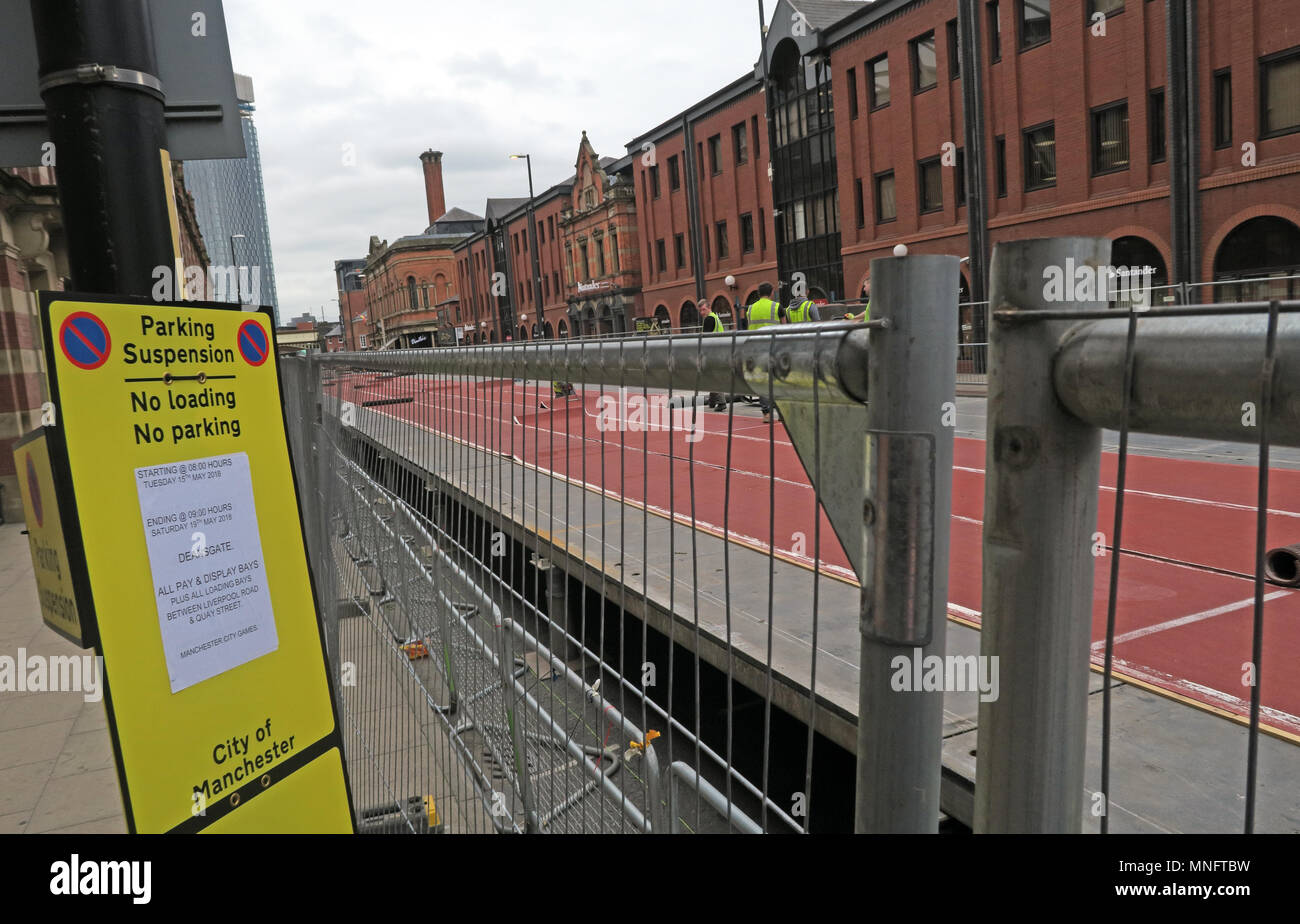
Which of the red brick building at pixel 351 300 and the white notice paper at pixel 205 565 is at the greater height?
the red brick building at pixel 351 300

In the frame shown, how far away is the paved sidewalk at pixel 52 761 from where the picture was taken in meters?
4.59

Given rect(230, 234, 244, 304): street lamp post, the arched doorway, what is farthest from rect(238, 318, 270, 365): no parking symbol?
the arched doorway

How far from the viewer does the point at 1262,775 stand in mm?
3865

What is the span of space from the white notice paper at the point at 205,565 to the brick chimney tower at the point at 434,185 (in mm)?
104136

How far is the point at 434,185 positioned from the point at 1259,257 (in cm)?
9409

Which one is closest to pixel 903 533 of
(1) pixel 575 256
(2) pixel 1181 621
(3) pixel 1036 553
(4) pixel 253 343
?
(3) pixel 1036 553

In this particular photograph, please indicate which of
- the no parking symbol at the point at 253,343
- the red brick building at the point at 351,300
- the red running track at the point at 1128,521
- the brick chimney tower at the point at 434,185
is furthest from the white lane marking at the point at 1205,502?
the red brick building at the point at 351,300

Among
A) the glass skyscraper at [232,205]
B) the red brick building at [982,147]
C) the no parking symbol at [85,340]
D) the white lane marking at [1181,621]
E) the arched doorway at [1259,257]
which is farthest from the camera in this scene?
the glass skyscraper at [232,205]

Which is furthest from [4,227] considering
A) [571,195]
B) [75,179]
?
[571,195]

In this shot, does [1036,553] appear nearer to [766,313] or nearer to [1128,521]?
[1128,521]

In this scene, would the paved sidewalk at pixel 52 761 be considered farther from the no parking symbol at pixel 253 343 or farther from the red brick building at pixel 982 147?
the red brick building at pixel 982 147

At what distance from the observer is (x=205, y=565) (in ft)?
7.00
